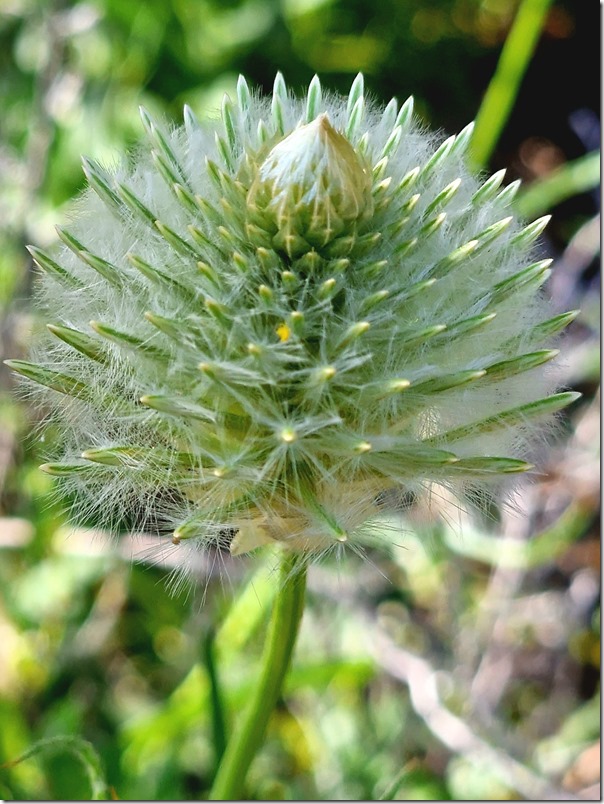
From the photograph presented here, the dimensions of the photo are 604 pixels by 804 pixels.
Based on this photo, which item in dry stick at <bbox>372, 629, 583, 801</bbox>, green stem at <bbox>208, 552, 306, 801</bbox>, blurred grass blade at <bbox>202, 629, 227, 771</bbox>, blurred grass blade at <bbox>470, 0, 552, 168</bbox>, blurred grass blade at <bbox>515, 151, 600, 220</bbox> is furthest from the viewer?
blurred grass blade at <bbox>515, 151, 600, 220</bbox>

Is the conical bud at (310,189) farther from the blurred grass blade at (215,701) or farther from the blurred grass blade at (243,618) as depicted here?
the blurred grass blade at (243,618)

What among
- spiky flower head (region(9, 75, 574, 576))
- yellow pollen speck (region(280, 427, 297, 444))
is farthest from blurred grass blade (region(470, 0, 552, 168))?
yellow pollen speck (region(280, 427, 297, 444))

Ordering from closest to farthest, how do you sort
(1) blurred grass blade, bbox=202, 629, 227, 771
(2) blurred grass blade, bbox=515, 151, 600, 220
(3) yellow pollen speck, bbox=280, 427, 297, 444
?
(3) yellow pollen speck, bbox=280, 427, 297, 444, (1) blurred grass blade, bbox=202, 629, 227, 771, (2) blurred grass blade, bbox=515, 151, 600, 220

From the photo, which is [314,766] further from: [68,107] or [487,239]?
[68,107]

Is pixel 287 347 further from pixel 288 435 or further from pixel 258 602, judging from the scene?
pixel 258 602

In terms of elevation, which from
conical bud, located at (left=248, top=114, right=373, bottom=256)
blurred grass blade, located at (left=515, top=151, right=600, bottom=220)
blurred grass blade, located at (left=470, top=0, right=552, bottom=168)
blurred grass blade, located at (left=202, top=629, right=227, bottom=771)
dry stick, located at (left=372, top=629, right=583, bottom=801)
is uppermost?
blurred grass blade, located at (left=470, top=0, right=552, bottom=168)

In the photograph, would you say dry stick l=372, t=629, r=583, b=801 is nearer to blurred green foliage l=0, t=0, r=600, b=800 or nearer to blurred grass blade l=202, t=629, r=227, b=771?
blurred green foliage l=0, t=0, r=600, b=800
